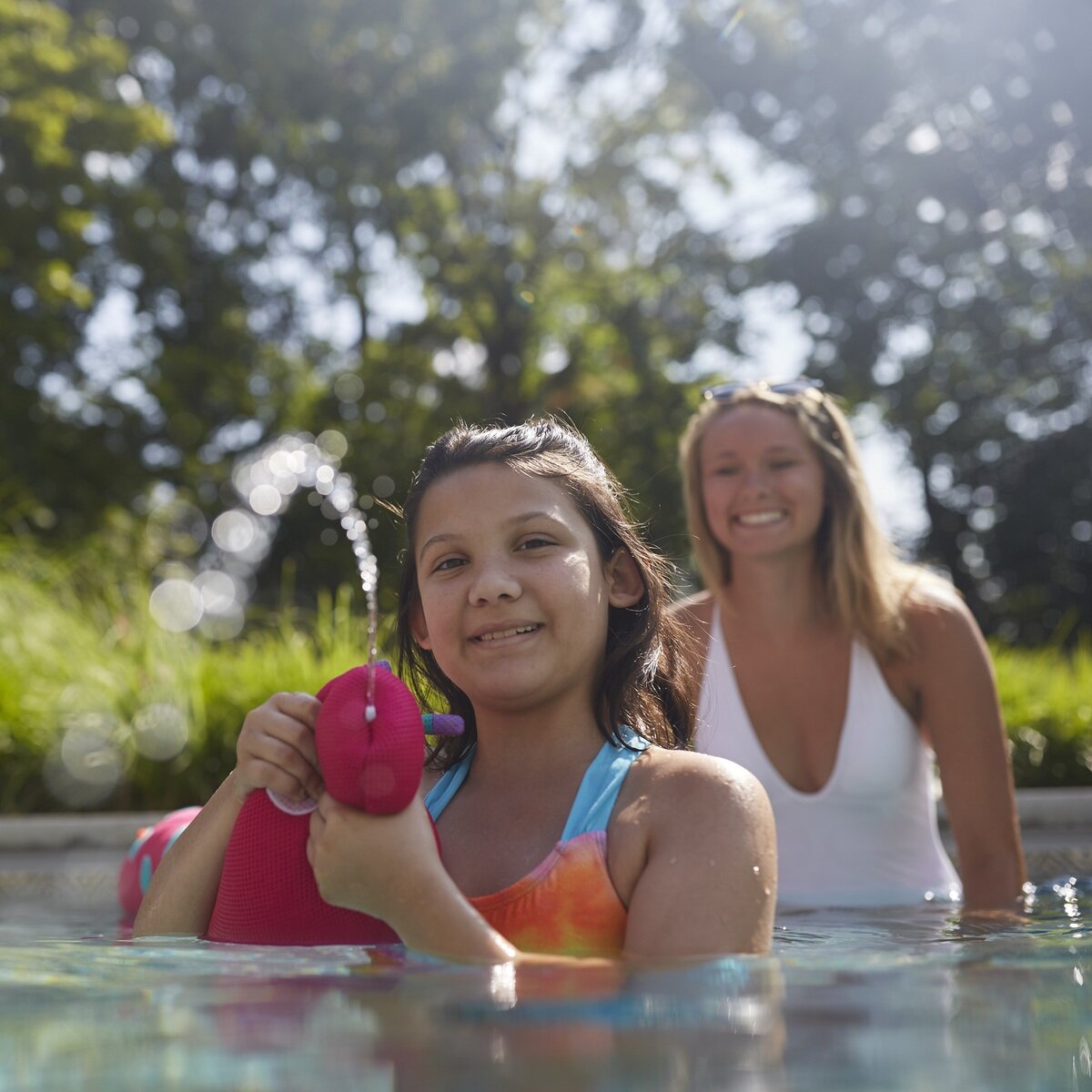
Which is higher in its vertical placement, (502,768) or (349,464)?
(349,464)

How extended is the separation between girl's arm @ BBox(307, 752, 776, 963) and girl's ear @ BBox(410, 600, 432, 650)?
2.04 ft

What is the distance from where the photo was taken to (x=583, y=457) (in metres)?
2.66

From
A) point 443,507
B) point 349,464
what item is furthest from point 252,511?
point 443,507

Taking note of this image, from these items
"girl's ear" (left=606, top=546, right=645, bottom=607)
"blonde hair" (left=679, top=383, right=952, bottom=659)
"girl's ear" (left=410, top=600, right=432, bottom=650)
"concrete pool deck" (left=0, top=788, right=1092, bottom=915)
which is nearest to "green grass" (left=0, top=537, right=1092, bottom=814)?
"concrete pool deck" (left=0, top=788, right=1092, bottom=915)

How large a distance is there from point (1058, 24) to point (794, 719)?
17238 mm

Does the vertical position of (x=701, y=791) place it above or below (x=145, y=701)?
below

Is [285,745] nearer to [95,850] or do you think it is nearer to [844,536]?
[844,536]

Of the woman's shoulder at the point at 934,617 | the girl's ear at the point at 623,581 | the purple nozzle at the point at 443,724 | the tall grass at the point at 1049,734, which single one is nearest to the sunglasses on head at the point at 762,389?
the woman's shoulder at the point at 934,617

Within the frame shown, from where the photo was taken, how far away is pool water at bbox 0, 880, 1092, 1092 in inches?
47.8

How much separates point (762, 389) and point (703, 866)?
2.24 m

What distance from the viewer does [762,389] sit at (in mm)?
3945

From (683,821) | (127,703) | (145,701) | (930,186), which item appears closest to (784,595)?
(683,821)

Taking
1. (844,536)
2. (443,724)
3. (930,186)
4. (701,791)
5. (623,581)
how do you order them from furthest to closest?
(930,186) → (844,536) → (623,581) → (443,724) → (701,791)

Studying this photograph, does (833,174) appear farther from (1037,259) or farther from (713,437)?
(713,437)
